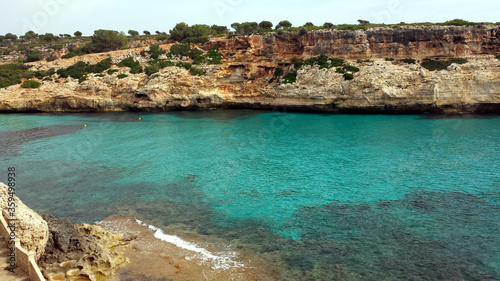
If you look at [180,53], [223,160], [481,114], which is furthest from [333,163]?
[180,53]

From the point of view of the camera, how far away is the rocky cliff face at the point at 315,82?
1412 inches

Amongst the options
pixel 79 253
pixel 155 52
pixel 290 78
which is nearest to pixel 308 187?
pixel 79 253

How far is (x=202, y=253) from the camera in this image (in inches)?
424

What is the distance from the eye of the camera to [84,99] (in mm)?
44938

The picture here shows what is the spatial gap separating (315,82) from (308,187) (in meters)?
27.2

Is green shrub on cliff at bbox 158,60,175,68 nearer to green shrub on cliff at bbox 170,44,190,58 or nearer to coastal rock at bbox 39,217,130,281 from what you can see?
green shrub on cliff at bbox 170,44,190,58

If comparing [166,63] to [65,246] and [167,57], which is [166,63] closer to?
[167,57]

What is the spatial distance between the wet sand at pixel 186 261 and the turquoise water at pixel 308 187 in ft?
2.19

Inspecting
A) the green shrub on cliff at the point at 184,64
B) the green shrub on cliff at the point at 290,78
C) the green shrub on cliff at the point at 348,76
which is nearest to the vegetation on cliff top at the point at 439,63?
the green shrub on cliff at the point at 348,76

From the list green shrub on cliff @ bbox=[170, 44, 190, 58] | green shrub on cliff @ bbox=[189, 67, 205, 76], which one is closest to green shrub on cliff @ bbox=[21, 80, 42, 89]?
green shrub on cliff @ bbox=[170, 44, 190, 58]

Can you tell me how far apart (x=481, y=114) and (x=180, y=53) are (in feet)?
136

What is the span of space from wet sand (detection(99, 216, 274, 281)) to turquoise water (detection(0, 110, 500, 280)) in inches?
26.3

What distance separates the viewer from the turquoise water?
34.7ft

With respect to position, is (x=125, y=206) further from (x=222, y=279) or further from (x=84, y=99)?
(x=84, y=99)
